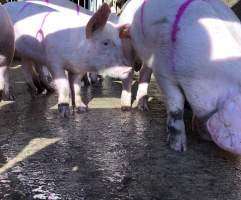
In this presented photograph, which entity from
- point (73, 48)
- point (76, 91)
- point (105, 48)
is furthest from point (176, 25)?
point (76, 91)

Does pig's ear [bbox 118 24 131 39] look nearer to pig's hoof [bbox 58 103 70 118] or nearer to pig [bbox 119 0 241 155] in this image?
pig [bbox 119 0 241 155]

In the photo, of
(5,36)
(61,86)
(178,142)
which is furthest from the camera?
(61,86)

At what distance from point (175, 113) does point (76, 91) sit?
159 cm

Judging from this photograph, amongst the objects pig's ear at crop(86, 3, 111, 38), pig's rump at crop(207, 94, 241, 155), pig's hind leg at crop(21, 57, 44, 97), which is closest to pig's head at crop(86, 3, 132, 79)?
pig's ear at crop(86, 3, 111, 38)

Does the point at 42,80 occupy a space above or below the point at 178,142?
below

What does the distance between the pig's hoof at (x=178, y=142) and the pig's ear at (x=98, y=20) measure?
1277 millimetres

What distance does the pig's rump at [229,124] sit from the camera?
325 centimetres

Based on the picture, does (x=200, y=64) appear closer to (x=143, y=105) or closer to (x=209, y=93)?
(x=209, y=93)

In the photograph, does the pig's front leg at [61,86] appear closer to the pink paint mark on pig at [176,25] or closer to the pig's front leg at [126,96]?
the pig's front leg at [126,96]

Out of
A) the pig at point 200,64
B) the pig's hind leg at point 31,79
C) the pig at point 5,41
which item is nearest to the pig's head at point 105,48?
the pig at point 5,41

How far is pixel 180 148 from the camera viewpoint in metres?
3.68

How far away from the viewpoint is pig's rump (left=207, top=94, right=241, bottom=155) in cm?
325

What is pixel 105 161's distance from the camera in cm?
344

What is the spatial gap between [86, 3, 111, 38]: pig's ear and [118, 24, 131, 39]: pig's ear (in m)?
0.15
